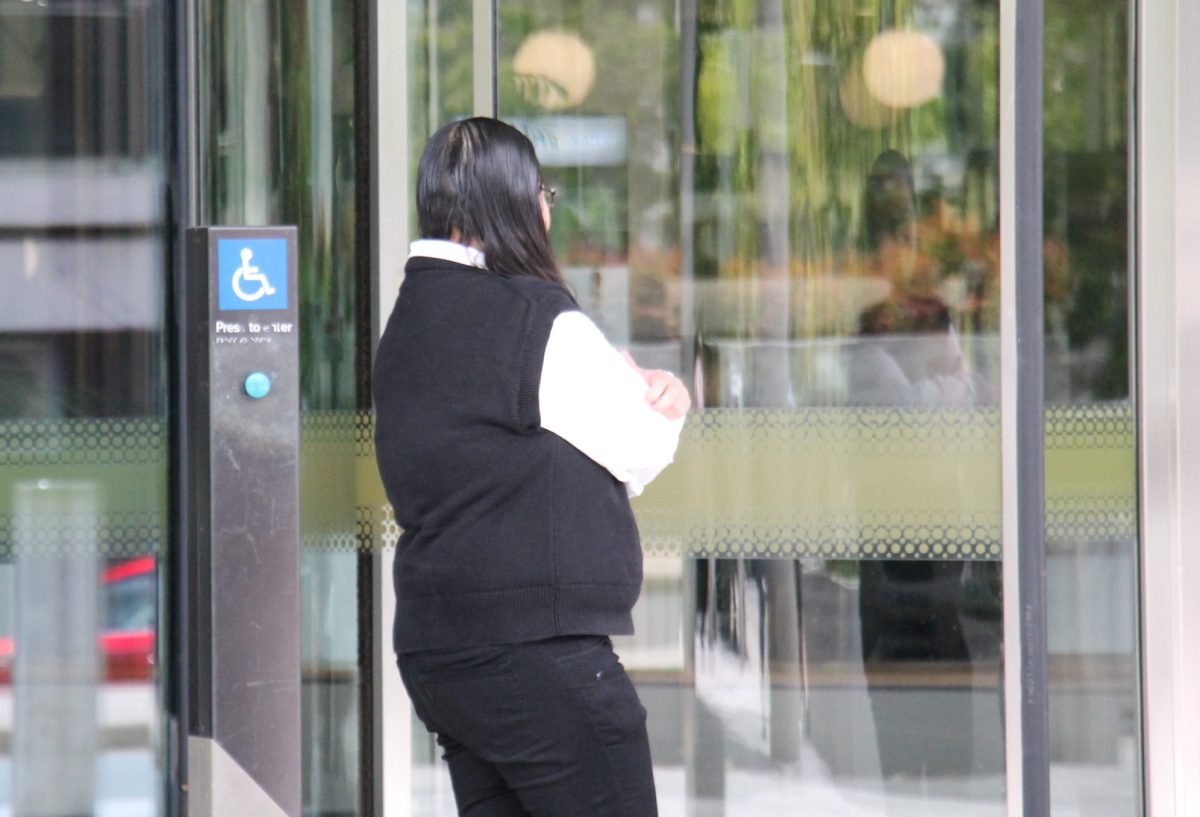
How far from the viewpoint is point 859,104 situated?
4168 mm

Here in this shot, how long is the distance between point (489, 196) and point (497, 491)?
17.7 inches

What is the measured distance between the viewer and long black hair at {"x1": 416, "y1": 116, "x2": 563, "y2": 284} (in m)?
2.31

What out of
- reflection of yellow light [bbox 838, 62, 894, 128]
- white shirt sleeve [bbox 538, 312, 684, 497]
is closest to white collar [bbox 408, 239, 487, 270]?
white shirt sleeve [bbox 538, 312, 684, 497]

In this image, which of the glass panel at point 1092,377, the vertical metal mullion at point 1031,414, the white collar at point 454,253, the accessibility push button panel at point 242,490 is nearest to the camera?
the white collar at point 454,253

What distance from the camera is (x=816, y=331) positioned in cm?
420

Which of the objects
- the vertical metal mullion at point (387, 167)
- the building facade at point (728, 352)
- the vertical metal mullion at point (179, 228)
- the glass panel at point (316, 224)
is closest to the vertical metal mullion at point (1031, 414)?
the building facade at point (728, 352)

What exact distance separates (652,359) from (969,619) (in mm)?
1094

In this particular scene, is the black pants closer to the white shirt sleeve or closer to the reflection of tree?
the white shirt sleeve

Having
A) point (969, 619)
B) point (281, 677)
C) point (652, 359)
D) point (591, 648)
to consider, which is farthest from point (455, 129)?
point (969, 619)

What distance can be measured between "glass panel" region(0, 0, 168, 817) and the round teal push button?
1358 mm

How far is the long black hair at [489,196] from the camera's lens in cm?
231

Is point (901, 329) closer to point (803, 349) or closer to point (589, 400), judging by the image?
point (803, 349)

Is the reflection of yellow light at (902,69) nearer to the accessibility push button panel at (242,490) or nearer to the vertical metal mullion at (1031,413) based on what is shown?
the vertical metal mullion at (1031,413)

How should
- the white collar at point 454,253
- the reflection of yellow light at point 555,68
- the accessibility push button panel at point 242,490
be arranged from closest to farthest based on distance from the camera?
the white collar at point 454,253 → the accessibility push button panel at point 242,490 → the reflection of yellow light at point 555,68
